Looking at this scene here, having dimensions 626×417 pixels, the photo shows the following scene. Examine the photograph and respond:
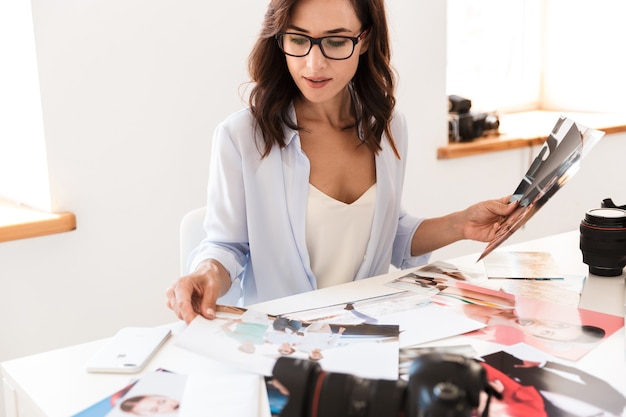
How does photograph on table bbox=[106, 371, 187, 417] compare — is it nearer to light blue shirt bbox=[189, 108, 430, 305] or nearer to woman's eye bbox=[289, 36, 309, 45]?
light blue shirt bbox=[189, 108, 430, 305]

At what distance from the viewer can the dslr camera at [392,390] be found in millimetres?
690

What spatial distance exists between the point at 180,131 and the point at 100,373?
Result: 1.34m

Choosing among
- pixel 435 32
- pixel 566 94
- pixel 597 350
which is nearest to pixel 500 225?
pixel 597 350

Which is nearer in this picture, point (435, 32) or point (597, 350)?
point (597, 350)

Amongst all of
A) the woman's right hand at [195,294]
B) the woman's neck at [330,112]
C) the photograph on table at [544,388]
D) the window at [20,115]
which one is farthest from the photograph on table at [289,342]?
the window at [20,115]

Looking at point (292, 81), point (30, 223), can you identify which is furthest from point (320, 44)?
point (30, 223)

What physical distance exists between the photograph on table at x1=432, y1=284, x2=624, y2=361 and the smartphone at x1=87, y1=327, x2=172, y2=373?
489mm

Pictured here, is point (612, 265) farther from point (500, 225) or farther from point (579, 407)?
point (579, 407)

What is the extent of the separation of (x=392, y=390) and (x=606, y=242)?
85 centimetres

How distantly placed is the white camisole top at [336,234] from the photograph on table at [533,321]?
1.00ft

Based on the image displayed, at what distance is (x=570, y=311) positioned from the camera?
1.28 m

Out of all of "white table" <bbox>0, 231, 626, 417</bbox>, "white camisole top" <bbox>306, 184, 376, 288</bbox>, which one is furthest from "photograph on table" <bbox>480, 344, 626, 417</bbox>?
"white camisole top" <bbox>306, 184, 376, 288</bbox>

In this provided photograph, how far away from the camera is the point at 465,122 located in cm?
308

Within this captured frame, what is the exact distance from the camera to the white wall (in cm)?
208
